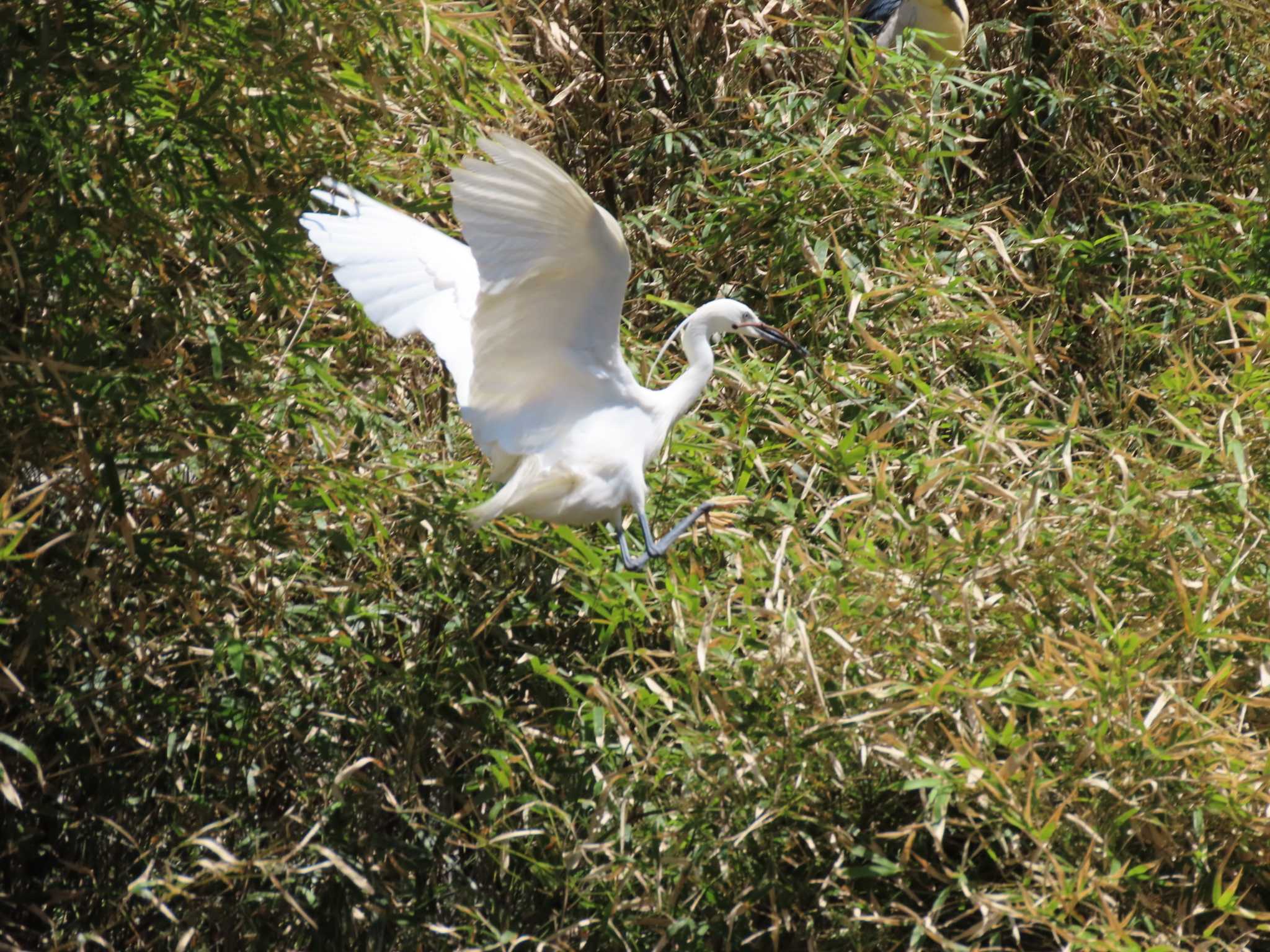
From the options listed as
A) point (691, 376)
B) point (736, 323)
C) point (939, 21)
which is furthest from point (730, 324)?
point (939, 21)

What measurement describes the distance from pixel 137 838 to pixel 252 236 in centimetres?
88

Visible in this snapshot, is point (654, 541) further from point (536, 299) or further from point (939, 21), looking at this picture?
point (939, 21)

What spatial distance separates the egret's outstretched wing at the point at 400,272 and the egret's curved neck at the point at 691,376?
1.04ft

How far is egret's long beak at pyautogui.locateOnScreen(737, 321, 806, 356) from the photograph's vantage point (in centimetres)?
253

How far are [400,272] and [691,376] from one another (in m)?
0.50

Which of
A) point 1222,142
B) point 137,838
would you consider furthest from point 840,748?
point 1222,142

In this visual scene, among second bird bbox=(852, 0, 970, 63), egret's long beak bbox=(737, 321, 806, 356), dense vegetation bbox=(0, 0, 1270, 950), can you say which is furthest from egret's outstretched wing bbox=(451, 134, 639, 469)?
second bird bbox=(852, 0, 970, 63)

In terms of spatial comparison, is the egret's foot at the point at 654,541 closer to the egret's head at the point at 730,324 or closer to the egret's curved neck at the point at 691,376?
the egret's curved neck at the point at 691,376

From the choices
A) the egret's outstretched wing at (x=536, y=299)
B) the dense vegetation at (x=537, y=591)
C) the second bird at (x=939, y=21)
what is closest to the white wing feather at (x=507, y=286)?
the egret's outstretched wing at (x=536, y=299)

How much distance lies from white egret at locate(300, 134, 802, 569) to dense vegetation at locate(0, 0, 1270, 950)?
93 millimetres

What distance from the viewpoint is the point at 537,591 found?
7.63ft

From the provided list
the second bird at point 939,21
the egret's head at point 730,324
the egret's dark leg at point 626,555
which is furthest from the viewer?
the second bird at point 939,21

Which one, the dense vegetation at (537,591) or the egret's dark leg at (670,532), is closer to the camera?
the dense vegetation at (537,591)

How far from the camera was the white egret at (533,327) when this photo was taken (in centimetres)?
203
